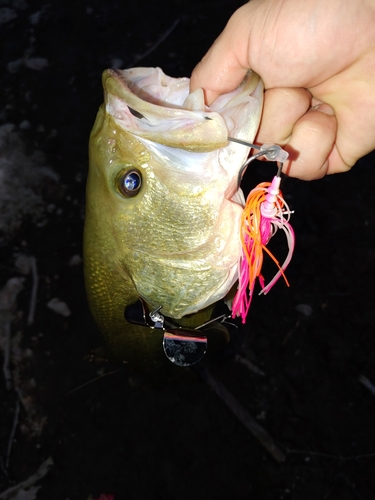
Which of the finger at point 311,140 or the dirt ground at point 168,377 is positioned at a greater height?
the finger at point 311,140

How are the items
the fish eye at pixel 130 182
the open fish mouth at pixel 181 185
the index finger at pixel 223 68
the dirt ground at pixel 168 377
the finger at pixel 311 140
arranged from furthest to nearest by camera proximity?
the dirt ground at pixel 168 377 → the finger at pixel 311 140 → the index finger at pixel 223 68 → the fish eye at pixel 130 182 → the open fish mouth at pixel 181 185

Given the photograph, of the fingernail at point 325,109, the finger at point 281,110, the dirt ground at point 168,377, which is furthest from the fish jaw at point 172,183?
the dirt ground at point 168,377

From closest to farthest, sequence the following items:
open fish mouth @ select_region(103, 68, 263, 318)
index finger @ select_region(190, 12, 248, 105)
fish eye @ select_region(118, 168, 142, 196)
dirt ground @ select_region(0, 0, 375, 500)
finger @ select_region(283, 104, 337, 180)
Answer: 1. open fish mouth @ select_region(103, 68, 263, 318)
2. fish eye @ select_region(118, 168, 142, 196)
3. index finger @ select_region(190, 12, 248, 105)
4. finger @ select_region(283, 104, 337, 180)
5. dirt ground @ select_region(0, 0, 375, 500)

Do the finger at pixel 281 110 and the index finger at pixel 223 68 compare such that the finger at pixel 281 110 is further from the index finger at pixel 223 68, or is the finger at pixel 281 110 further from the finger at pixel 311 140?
the index finger at pixel 223 68

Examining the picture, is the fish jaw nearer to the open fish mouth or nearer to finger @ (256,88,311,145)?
the open fish mouth

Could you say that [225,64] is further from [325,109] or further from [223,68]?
[325,109]

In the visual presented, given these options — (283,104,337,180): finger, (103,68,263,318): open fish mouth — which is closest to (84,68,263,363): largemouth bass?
(103,68,263,318): open fish mouth

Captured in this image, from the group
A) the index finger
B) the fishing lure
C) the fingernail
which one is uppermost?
the index finger
